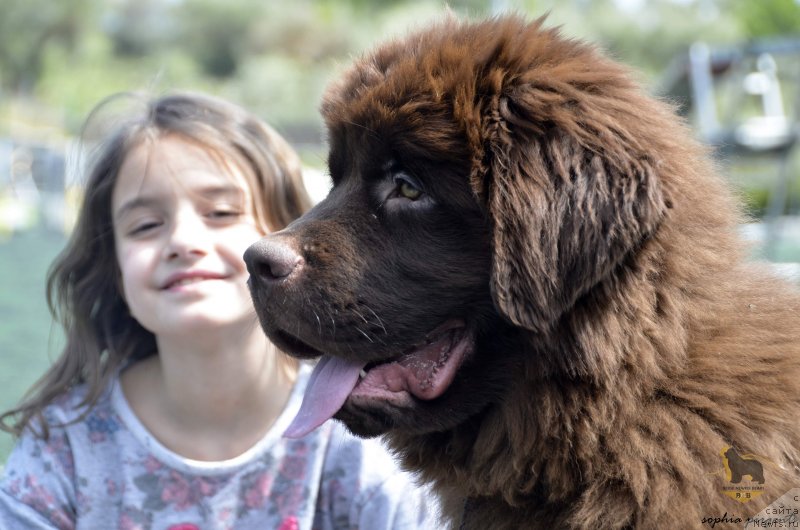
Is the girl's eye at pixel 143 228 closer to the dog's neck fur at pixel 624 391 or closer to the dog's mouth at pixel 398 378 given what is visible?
the dog's mouth at pixel 398 378

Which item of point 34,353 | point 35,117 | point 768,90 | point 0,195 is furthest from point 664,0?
point 34,353

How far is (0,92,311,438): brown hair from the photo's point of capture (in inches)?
127

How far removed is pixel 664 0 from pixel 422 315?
4593cm

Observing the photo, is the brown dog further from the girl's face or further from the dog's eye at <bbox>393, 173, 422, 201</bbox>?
the girl's face

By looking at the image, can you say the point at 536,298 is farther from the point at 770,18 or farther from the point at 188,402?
the point at 770,18

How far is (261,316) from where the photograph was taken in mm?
2287

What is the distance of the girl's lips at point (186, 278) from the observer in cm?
295

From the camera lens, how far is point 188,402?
3113mm

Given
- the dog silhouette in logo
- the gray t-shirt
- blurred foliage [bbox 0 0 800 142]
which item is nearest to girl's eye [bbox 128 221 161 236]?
the gray t-shirt

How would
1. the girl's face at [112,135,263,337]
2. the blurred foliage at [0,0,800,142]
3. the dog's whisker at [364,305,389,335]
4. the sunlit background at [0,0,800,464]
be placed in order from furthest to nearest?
the blurred foliage at [0,0,800,142] < the sunlit background at [0,0,800,464] < the girl's face at [112,135,263,337] < the dog's whisker at [364,305,389,335]

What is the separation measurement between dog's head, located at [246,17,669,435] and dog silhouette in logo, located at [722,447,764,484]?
496 mm

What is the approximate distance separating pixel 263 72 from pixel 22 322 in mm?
32049

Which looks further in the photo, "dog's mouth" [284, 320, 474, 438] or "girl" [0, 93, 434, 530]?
"girl" [0, 93, 434, 530]

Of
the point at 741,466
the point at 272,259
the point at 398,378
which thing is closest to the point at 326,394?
the point at 398,378
